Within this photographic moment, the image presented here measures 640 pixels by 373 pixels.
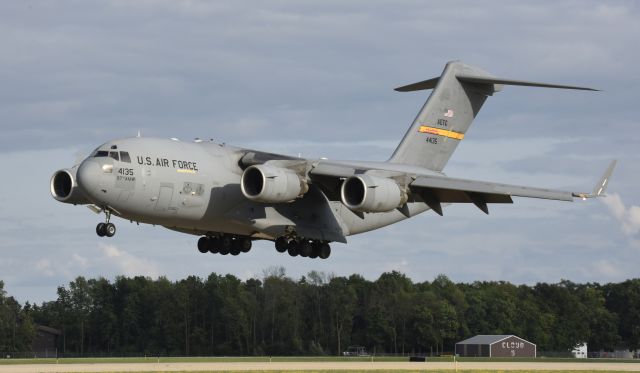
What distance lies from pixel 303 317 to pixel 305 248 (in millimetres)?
32982

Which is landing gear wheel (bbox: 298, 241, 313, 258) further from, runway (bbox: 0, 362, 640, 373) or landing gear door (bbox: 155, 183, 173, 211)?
landing gear door (bbox: 155, 183, 173, 211)

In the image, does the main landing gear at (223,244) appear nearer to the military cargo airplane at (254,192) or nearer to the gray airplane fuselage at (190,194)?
the military cargo airplane at (254,192)

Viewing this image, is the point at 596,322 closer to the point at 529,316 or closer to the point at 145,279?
the point at 529,316

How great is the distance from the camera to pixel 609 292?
85125mm

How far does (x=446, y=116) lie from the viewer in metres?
36.4

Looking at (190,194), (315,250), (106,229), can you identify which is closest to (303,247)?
(315,250)

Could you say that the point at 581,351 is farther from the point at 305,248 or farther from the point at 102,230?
the point at 102,230

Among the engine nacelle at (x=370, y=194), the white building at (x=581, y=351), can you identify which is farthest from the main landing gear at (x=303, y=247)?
the white building at (x=581, y=351)

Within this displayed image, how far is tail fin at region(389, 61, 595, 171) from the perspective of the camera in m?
35.9

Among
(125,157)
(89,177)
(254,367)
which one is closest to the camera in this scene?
(89,177)

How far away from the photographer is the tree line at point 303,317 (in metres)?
65.1

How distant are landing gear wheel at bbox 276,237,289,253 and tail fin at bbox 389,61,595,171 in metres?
4.72

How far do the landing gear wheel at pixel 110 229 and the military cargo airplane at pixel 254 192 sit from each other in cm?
2

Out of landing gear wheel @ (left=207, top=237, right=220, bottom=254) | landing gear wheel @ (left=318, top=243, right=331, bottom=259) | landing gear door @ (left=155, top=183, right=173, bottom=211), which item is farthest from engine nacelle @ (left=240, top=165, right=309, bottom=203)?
landing gear wheel @ (left=207, top=237, right=220, bottom=254)
